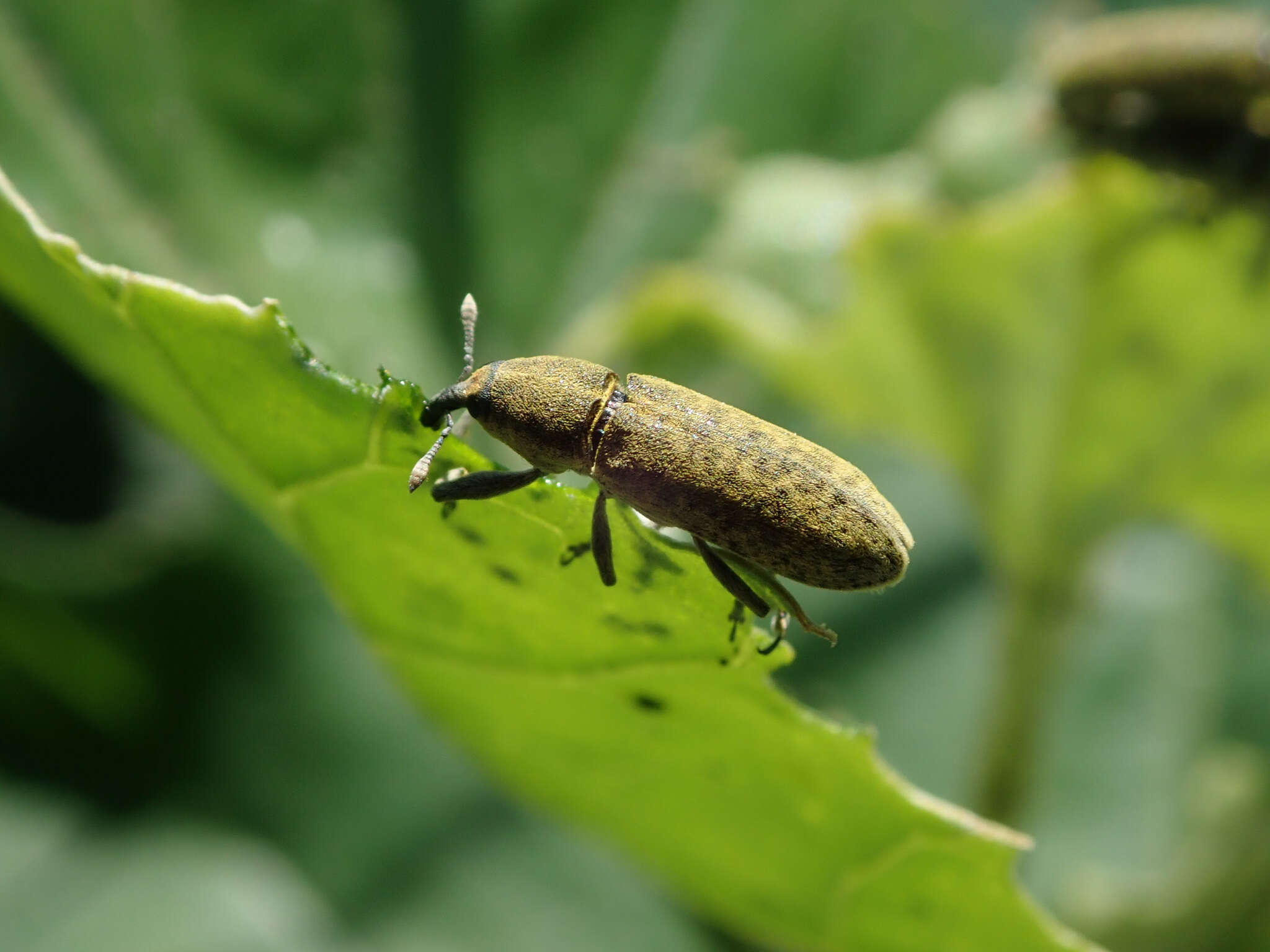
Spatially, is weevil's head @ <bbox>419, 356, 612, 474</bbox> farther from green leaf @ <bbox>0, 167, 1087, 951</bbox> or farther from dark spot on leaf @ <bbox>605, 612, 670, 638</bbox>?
dark spot on leaf @ <bbox>605, 612, 670, 638</bbox>

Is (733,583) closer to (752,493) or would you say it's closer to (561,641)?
(561,641)

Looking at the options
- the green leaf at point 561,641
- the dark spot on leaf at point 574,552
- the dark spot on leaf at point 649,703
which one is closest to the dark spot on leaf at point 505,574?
the green leaf at point 561,641

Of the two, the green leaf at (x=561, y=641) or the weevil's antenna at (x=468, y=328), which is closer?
the green leaf at (x=561, y=641)

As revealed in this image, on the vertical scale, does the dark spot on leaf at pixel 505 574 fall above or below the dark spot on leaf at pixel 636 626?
below

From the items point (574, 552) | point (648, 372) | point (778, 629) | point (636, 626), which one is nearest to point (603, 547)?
point (574, 552)

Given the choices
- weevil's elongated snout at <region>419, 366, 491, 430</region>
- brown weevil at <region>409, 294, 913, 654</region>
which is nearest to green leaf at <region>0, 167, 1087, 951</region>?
brown weevil at <region>409, 294, 913, 654</region>

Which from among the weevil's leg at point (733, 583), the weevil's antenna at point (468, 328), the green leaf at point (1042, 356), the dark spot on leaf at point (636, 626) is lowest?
the dark spot on leaf at point (636, 626)

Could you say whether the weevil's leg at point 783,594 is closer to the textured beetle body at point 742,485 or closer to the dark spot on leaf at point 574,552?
the textured beetle body at point 742,485
